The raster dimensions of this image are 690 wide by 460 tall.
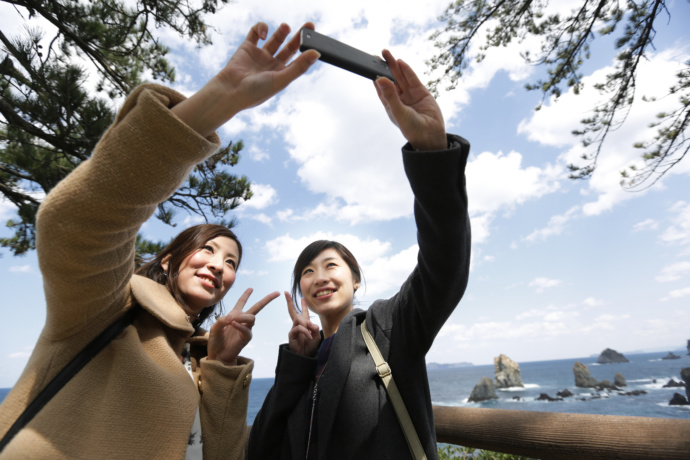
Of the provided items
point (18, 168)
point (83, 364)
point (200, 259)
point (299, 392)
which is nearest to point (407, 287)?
point (299, 392)

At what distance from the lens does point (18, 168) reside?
12.2ft

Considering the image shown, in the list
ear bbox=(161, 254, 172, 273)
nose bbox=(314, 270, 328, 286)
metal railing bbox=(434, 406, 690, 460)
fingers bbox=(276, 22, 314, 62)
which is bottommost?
metal railing bbox=(434, 406, 690, 460)

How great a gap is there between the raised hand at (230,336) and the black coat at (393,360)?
19 centimetres

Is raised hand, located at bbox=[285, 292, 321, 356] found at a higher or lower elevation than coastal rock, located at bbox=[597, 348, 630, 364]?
higher

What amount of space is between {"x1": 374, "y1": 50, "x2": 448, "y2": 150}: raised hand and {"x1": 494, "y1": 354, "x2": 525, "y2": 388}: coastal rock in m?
55.7

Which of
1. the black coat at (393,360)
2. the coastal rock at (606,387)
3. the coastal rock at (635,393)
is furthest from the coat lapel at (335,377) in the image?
the coastal rock at (606,387)

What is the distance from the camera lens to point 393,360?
1241mm

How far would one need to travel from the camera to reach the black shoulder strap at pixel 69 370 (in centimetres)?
78

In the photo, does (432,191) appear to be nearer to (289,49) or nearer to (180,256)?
(289,49)

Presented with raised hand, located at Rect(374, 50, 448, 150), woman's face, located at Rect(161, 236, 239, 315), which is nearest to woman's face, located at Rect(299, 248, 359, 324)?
woman's face, located at Rect(161, 236, 239, 315)

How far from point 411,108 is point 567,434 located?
1188 millimetres

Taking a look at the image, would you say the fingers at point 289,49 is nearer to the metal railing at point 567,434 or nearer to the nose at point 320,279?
the nose at point 320,279

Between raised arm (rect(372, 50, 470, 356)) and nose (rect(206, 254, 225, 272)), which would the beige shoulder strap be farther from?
nose (rect(206, 254, 225, 272))

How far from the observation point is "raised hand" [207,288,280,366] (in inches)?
52.0
